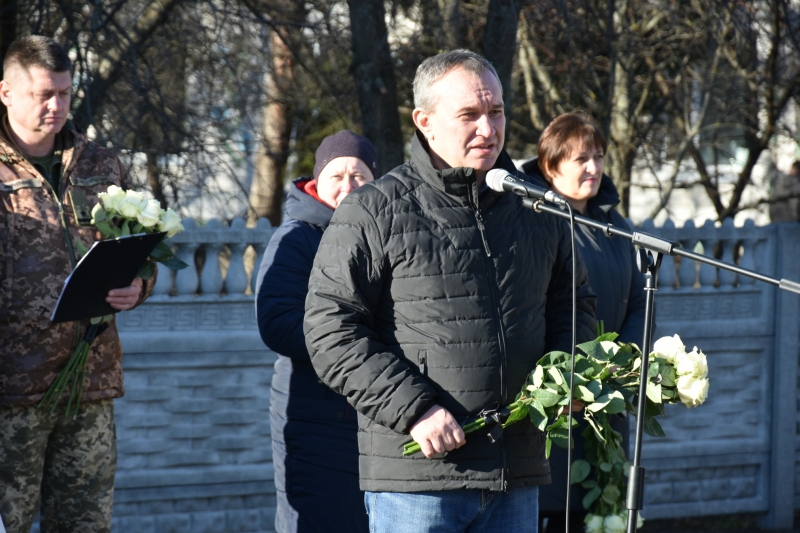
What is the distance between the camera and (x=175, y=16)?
6453 millimetres

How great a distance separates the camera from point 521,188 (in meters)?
2.37

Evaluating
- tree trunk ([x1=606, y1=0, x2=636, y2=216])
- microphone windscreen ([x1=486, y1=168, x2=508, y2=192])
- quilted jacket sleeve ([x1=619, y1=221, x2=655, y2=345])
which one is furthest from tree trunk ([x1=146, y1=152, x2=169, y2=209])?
microphone windscreen ([x1=486, y1=168, x2=508, y2=192])

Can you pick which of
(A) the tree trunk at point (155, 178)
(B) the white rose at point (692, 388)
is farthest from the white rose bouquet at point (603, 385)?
(A) the tree trunk at point (155, 178)

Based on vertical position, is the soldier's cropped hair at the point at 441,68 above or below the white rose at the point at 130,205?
above

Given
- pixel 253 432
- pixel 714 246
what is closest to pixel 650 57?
pixel 714 246

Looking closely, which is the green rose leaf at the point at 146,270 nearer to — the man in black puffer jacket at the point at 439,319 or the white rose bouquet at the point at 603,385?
the man in black puffer jacket at the point at 439,319

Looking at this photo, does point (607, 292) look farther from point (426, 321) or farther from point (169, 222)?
point (169, 222)

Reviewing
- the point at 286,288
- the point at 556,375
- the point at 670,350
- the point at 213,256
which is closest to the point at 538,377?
the point at 556,375

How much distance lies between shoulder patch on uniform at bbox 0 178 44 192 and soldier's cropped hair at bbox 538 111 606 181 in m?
1.91

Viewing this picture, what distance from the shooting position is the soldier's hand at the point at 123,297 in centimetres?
325

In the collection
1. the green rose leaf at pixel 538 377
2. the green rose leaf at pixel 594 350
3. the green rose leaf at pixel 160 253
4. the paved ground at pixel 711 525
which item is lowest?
the paved ground at pixel 711 525

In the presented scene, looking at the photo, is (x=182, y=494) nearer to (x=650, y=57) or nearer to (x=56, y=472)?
(x=56, y=472)

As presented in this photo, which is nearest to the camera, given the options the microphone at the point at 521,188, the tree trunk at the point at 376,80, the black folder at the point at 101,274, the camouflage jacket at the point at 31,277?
the microphone at the point at 521,188

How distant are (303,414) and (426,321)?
43.4 inches
